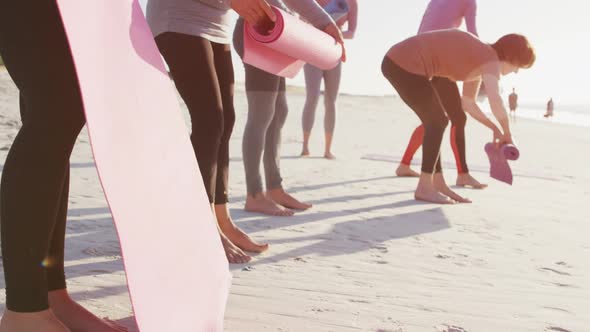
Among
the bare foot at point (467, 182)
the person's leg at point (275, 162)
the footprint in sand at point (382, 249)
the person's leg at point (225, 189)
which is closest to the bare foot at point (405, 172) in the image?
the bare foot at point (467, 182)

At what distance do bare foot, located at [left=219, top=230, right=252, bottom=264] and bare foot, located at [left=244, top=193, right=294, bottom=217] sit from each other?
36.2 inches

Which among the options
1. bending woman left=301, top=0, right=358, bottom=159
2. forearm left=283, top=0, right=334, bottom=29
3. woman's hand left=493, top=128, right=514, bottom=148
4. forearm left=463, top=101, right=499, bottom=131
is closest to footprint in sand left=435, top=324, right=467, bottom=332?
forearm left=283, top=0, right=334, bottom=29

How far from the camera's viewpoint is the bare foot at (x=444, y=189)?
4078 millimetres

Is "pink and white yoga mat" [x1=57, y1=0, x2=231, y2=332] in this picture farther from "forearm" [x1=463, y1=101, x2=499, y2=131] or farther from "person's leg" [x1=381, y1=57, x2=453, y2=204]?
"forearm" [x1=463, y1=101, x2=499, y2=131]

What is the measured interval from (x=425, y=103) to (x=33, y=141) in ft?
9.66

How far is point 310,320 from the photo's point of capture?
68.4 inches

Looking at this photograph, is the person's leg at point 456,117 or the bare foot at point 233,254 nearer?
the bare foot at point 233,254

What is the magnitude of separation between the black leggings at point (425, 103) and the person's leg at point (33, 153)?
9.38ft

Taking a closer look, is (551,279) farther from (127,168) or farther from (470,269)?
(127,168)

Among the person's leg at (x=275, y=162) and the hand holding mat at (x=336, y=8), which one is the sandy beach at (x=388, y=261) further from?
the hand holding mat at (x=336, y=8)

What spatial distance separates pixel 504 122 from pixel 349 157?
290cm

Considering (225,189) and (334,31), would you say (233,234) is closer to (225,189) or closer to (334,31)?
(225,189)

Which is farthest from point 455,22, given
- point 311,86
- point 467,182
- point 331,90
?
point 311,86

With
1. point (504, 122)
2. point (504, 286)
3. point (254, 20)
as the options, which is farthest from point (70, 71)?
point (504, 122)
